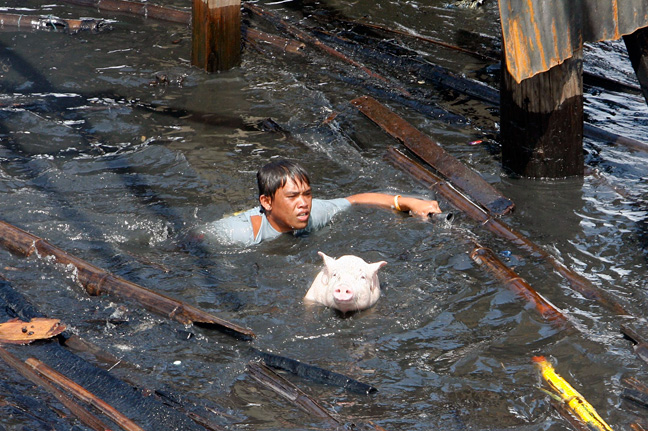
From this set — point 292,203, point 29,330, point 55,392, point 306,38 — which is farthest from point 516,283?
point 306,38

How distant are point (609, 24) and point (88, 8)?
10419 mm

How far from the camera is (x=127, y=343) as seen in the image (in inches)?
197

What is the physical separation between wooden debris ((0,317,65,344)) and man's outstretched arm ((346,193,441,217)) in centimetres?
314

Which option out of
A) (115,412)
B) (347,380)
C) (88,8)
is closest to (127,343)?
(115,412)

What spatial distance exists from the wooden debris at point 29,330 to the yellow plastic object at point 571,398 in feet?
10.1

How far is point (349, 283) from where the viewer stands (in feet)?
16.9

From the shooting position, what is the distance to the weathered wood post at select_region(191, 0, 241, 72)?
407 inches

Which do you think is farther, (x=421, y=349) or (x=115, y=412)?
(x=421, y=349)

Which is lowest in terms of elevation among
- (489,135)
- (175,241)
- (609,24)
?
(175,241)

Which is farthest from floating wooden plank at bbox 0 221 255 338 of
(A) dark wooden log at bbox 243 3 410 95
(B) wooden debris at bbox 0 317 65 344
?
(A) dark wooden log at bbox 243 3 410 95

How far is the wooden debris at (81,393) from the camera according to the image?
12.6 ft

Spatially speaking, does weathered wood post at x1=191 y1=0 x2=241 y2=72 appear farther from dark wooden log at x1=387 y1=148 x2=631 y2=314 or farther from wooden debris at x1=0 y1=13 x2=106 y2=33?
dark wooden log at x1=387 y1=148 x2=631 y2=314

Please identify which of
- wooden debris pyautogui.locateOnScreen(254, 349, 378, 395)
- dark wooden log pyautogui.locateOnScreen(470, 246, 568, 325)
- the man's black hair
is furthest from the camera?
the man's black hair

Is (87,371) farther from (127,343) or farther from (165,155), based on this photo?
(165,155)
